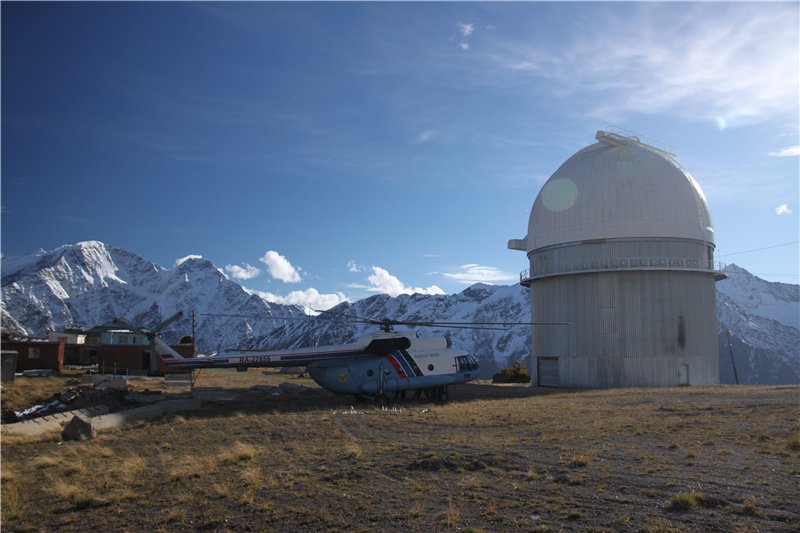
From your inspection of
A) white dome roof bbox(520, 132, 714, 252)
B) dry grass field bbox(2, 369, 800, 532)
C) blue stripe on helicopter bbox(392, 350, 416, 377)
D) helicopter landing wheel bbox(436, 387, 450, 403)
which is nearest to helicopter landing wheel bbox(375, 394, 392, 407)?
blue stripe on helicopter bbox(392, 350, 416, 377)

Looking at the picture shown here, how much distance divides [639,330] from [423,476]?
3350 centimetres

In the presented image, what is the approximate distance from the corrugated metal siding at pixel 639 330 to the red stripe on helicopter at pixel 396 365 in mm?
18905

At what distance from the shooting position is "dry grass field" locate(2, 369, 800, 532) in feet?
27.7

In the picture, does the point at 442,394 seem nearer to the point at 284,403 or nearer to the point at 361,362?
the point at 361,362

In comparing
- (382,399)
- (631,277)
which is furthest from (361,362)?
(631,277)

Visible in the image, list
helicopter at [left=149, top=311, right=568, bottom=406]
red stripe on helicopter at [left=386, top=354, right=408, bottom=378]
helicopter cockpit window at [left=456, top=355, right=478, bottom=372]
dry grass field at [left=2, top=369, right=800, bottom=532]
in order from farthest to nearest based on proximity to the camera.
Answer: helicopter cockpit window at [left=456, top=355, right=478, bottom=372], red stripe on helicopter at [left=386, top=354, right=408, bottom=378], helicopter at [left=149, top=311, right=568, bottom=406], dry grass field at [left=2, top=369, right=800, bottom=532]

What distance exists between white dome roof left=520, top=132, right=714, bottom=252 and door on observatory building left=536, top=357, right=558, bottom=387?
339 inches

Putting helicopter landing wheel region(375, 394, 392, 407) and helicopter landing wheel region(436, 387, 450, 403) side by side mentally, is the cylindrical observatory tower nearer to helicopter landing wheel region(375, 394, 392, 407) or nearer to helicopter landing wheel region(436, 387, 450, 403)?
helicopter landing wheel region(436, 387, 450, 403)

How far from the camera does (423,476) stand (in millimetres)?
10938

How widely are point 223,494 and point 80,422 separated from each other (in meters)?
9.78

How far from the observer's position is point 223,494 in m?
10.0

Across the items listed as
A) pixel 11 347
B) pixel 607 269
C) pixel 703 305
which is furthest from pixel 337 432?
pixel 11 347

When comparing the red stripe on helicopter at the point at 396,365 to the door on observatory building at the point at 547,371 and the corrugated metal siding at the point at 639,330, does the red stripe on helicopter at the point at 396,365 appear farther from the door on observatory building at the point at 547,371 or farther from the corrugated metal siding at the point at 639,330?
the door on observatory building at the point at 547,371

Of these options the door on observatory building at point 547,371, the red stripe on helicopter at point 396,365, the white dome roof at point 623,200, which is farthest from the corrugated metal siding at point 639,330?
the red stripe on helicopter at point 396,365
